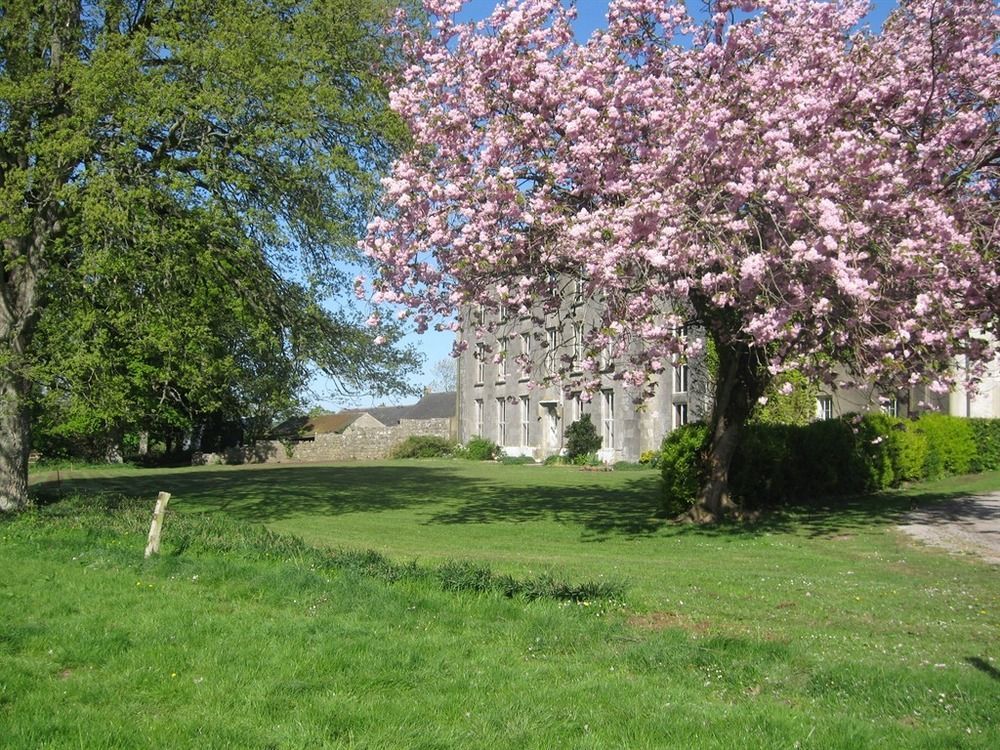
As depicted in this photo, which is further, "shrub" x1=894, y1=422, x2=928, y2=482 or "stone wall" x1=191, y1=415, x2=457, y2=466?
"stone wall" x1=191, y1=415, x2=457, y2=466

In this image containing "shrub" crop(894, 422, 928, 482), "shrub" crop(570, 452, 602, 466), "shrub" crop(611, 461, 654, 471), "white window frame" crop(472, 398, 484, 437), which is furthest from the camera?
"white window frame" crop(472, 398, 484, 437)

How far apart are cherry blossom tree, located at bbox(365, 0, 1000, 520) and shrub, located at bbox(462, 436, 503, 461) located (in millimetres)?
32809

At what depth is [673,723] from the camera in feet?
16.1

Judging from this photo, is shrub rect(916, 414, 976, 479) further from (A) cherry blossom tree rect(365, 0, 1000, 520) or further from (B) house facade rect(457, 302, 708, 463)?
(A) cherry blossom tree rect(365, 0, 1000, 520)

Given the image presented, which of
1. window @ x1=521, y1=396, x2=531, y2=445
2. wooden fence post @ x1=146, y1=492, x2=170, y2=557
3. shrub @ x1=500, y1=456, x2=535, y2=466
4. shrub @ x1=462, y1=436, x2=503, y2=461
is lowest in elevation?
wooden fence post @ x1=146, y1=492, x2=170, y2=557

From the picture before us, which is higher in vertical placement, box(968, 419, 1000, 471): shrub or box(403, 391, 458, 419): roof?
box(403, 391, 458, 419): roof

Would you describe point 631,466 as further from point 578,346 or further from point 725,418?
point 578,346

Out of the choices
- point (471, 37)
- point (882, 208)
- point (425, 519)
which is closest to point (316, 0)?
point (471, 37)

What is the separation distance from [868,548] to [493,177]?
7645 millimetres

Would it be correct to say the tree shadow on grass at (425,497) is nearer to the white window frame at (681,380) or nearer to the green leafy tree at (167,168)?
the green leafy tree at (167,168)

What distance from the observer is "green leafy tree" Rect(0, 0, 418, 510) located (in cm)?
1461

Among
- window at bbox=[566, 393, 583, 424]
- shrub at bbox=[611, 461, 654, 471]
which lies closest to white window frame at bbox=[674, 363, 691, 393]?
shrub at bbox=[611, 461, 654, 471]

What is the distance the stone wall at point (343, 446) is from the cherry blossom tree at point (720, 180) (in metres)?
38.6

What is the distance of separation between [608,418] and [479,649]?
3400 cm
